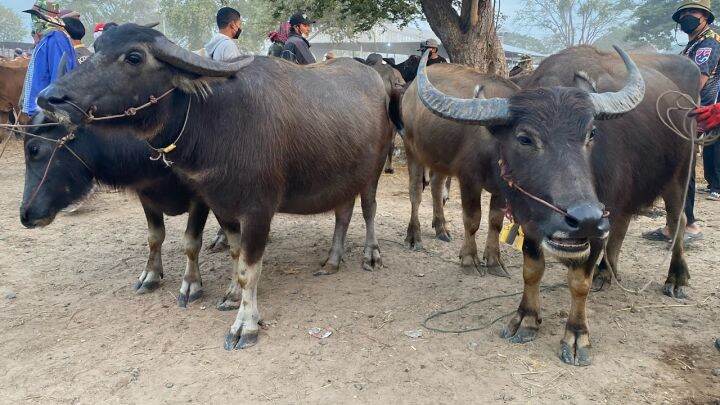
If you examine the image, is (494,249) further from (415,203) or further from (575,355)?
(575,355)

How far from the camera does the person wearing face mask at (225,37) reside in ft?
17.6

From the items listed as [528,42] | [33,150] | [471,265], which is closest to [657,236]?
[471,265]

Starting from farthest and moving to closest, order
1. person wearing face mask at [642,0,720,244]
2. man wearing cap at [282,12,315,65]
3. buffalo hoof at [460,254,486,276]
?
man wearing cap at [282,12,315,65]
person wearing face mask at [642,0,720,244]
buffalo hoof at [460,254,486,276]

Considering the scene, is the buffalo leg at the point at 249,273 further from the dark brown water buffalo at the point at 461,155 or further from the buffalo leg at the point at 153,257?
the dark brown water buffalo at the point at 461,155

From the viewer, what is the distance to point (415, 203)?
5.57 metres

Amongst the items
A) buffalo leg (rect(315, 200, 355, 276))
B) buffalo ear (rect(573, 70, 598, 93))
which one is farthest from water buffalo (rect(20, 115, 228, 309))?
buffalo ear (rect(573, 70, 598, 93))

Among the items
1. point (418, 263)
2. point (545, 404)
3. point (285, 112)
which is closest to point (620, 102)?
point (545, 404)

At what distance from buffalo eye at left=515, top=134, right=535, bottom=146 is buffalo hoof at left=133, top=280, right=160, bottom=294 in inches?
123

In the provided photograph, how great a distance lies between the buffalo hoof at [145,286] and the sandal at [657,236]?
16.1ft

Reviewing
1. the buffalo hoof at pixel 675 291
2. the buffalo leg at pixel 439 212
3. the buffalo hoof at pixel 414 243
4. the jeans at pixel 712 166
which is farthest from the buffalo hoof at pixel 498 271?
the jeans at pixel 712 166

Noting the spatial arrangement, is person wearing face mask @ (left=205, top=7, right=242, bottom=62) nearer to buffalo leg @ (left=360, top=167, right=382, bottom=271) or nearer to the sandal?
buffalo leg @ (left=360, top=167, right=382, bottom=271)

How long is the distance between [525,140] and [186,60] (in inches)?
76.6

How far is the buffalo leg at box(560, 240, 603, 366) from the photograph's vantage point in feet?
10.2

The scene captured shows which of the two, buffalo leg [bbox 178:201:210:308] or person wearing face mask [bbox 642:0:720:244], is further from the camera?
person wearing face mask [bbox 642:0:720:244]
